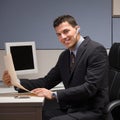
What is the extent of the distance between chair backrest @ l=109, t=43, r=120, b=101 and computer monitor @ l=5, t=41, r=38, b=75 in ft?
2.68

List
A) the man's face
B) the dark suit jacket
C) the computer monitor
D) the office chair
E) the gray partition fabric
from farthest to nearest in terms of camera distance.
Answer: the gray partition fabric
the computer monitor
the office chair
the man's face
the dark suit jacket

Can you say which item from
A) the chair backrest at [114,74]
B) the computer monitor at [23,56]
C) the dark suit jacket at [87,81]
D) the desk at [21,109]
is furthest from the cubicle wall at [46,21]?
the dark suit jacket at [87,81]

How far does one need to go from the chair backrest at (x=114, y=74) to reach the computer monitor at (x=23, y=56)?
0.82m

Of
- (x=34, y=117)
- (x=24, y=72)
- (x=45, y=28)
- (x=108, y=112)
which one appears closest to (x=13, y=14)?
(x=45, y=28)

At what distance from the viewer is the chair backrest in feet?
7.31

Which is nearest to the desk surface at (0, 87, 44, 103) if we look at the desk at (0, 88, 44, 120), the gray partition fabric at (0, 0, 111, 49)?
the desk at (0, 88, 44, 120)

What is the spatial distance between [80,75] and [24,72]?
0.94 meters

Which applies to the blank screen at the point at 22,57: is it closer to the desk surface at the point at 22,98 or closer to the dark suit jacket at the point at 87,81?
the desk surface at the point at 22,98

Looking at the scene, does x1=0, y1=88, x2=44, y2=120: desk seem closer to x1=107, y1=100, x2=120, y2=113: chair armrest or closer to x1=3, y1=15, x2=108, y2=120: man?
x1=3, y1=15, x2=108, y2=120: man

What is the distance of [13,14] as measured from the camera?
294cm

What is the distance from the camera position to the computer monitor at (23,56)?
8.80 feet

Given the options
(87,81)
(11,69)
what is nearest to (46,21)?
(11,69)

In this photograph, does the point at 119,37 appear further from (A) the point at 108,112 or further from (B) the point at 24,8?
(A) the point at 108,112

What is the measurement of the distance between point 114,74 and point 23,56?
0.91m
